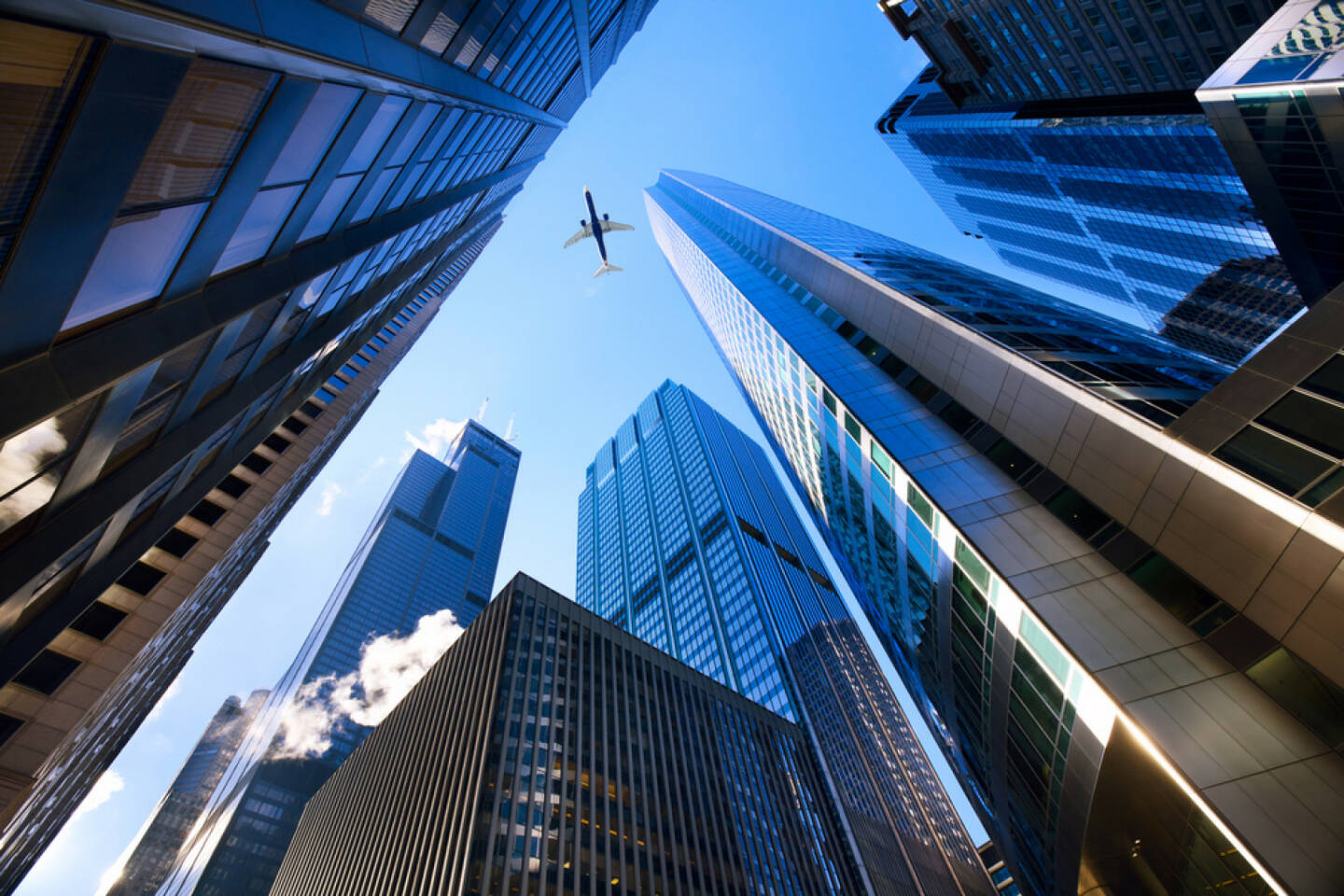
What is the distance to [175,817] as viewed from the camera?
169250 mm

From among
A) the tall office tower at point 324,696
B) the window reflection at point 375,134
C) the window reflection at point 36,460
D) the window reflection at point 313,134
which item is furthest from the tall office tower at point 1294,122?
the tall office tower at point 324,696

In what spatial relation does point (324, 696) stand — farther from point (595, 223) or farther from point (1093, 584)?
point (1093, 584)

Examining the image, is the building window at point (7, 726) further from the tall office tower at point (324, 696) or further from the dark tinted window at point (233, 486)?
the tall office tower at point (324, 696)

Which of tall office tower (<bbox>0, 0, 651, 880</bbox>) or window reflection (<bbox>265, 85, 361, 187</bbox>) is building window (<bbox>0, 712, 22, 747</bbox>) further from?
window reflection (<bbox>265, 85, 361, 187</bbox>)

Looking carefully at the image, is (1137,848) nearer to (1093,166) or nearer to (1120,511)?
(1120,511)

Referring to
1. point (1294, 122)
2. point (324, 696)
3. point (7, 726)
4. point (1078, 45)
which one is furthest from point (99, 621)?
point (324, 696)

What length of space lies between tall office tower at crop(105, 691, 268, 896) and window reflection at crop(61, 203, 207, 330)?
22478 cm

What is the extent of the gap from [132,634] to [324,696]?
137054 millimetres

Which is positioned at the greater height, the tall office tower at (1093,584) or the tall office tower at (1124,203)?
the tall office tower at (1124,203)

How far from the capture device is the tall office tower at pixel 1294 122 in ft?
78.7

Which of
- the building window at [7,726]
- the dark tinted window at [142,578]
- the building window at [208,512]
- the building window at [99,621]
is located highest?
the building window at [208,512]

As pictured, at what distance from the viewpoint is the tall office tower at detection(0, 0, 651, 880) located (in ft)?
18.3

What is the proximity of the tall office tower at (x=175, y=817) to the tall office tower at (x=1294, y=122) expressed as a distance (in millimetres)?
243428

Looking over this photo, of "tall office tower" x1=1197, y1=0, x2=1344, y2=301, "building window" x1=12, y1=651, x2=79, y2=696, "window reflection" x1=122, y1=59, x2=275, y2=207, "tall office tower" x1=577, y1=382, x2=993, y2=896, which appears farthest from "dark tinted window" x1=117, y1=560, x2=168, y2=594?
"tall office tower" x1=577, y1=382, x2=993, y2=896
